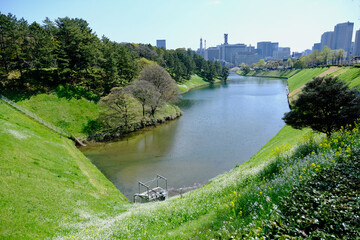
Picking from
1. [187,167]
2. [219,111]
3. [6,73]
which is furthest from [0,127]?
[219,111]

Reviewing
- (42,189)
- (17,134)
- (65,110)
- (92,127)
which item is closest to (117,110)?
(92,127)

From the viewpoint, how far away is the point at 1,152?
18953mm

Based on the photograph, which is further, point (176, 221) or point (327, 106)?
point (327, 106)

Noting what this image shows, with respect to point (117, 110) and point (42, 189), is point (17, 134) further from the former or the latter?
point (117, 110)

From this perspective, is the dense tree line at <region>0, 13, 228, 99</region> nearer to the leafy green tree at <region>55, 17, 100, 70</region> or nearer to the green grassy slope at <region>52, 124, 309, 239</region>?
the leafy green tree at <region>55, 17, 100, 70</region>

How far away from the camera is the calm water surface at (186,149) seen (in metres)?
27.0

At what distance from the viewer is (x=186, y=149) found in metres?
34.7

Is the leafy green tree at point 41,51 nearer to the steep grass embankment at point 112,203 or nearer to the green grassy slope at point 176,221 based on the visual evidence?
the steep grass embankment at point 112,203

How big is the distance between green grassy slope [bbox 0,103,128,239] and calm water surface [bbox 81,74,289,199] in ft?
13.6

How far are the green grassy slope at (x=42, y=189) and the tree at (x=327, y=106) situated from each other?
53.1ft

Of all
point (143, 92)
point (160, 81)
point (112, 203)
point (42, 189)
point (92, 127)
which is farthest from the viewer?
point (160, 81)

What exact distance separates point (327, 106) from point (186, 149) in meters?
23.0

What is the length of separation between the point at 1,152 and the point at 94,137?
1934cm

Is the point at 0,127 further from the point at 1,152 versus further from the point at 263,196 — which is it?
the point at 263,196
